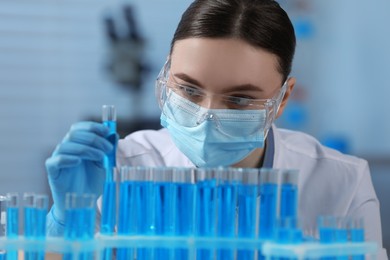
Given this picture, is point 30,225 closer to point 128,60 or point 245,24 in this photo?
point 245,24

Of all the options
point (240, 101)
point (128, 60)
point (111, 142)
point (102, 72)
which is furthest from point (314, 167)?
point (102, 72)

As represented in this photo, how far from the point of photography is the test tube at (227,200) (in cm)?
129

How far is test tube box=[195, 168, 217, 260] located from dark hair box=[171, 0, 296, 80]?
1.70ft

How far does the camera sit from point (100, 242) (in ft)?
4.11

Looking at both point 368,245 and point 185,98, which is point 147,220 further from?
point 185,98

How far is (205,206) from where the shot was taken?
1305 millimetres

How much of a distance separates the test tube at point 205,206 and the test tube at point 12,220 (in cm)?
31

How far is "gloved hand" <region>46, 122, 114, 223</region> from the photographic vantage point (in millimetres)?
1553

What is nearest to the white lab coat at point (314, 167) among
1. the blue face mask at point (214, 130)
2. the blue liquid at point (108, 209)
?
the blue face mask at point (214, 130)

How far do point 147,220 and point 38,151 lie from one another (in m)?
3.27

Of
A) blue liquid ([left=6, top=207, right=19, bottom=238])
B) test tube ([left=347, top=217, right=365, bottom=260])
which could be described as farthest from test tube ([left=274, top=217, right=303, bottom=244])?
blue liquid ([left=6, top=207, right=19, bottom=238])

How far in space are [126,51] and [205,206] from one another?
2.93 m

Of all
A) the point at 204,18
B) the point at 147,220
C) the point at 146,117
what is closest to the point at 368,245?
the point at 147,220

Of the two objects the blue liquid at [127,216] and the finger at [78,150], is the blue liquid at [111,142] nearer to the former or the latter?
the finger at [78,150]
